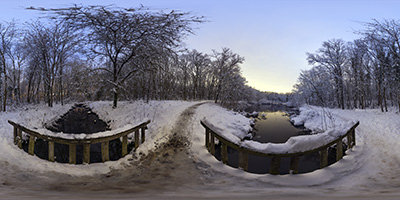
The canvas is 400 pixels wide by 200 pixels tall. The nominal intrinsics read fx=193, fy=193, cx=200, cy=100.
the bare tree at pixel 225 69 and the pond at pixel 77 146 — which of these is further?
the bare tree at pixel 225 69

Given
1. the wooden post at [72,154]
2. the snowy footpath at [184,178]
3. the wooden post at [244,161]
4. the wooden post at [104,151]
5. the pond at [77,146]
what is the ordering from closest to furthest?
the snowy footpath at [184,178], the wooden post at [244,161], the wooden post at [72,154], the wooden post at [104,151], the pond at [77,146]

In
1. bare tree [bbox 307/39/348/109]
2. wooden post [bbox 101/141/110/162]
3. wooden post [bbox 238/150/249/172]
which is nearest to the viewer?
wooden post [bbox 238/150/249/172]

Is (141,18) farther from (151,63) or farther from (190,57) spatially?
(190,57)

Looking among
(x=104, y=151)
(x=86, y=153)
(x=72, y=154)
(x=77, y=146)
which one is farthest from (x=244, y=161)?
(x=77, y=146)

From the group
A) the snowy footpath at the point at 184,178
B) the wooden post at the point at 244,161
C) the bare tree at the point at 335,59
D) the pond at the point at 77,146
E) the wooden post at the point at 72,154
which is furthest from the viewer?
the bare tree at the point at 335,59

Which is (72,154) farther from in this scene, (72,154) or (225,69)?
(225,69)

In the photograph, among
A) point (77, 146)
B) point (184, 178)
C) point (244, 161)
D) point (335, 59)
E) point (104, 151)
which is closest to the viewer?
point (184, 178)

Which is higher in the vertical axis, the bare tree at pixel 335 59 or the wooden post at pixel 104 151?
the bare tree at pixel 335 59

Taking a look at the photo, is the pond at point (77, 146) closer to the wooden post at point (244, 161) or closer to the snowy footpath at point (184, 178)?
the snowy footpath at point (184, 178)

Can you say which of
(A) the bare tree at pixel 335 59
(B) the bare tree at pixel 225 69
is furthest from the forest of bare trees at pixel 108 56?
(A) the bare tree at pixel 335 59

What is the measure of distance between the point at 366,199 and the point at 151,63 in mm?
10968

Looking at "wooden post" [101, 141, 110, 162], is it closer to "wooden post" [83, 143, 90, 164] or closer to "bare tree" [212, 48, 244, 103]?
"wooden post" [83, 143, 90, 164]

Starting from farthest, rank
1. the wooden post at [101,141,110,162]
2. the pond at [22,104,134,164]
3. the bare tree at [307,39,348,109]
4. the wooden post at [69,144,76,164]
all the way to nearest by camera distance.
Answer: the bare tree at [307,39,348,109], the pond at [22,104,134,164], the wooden post at [101,141,110,162], the wooden post at [69,144,76,164]

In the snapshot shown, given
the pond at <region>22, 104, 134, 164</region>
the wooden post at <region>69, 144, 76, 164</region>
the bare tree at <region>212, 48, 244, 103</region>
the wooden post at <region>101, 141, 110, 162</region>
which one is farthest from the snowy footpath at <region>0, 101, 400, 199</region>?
the bare tree at <region>212, 48, 244, 103</region>
